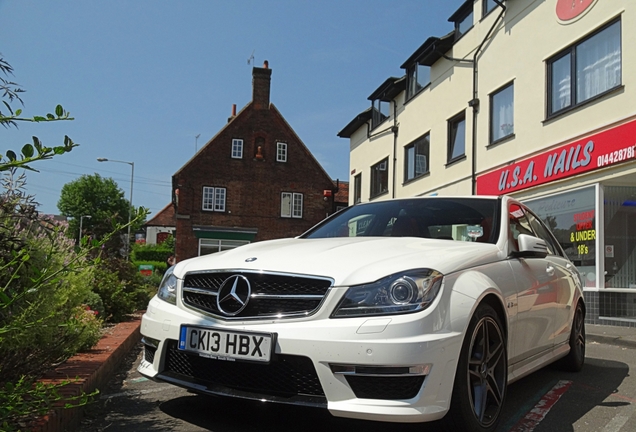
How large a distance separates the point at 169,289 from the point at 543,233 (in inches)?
136

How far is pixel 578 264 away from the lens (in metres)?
11.8

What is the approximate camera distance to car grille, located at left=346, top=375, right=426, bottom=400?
2902mm

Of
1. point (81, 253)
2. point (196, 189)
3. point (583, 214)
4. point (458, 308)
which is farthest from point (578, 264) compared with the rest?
point (196, 189)

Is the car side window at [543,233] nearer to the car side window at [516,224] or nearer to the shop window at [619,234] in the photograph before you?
the car side window at [516,224]

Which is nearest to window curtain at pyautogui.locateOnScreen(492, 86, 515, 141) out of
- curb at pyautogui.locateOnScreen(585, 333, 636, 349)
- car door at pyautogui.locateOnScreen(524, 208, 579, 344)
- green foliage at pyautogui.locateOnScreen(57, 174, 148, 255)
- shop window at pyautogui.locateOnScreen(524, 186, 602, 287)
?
shop window at pyautogui.locateOnScreen(524, 186, 602, 287)

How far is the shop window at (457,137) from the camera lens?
655 inches

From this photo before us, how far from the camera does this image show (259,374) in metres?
3.13

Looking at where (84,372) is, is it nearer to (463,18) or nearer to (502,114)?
(502,114)

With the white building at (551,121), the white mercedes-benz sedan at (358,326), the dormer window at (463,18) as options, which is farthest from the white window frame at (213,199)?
the white mercedes-benz sedan at (358,326)

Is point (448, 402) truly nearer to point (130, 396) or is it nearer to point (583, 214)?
point (130, 396)

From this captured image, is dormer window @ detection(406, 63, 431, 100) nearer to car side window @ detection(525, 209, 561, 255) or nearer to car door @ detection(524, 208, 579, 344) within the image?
car side window @ detection(525, 209, 561, 255)

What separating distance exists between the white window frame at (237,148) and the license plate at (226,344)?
3684 centimetres

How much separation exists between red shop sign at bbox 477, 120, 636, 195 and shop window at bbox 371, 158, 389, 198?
744 centimetres

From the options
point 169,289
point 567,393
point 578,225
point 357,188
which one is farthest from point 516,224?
point 357,188
